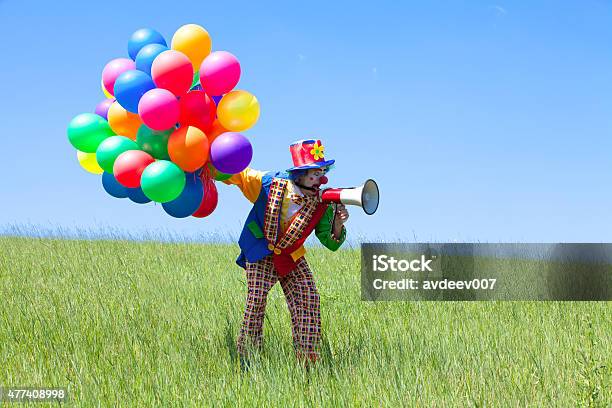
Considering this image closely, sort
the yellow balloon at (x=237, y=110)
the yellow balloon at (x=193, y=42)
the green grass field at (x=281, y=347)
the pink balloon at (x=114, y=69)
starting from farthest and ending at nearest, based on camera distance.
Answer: the pink balloon at (x=114, y=69) → the yellow balloon at (x=193, y=42) → the yellow balloon at (x=237, y=110) → the green grass field at (x=281, y=347)

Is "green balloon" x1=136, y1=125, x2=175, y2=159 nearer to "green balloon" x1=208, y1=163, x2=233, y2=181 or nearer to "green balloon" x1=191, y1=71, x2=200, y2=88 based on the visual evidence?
"green balloon" x1=208, y1=163, x2=233, y2=181

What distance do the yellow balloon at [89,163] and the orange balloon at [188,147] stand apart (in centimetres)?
98

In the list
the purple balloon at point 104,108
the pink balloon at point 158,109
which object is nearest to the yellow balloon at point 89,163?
the purple balloon at point 104,108

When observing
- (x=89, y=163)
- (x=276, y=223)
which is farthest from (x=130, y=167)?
(x=276, y=223)

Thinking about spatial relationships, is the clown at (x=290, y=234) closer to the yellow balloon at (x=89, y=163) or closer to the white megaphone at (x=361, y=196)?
the white megaphone at (x=361, y=196)

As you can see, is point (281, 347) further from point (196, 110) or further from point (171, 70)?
point (171, 70)

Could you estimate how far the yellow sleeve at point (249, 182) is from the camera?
4500 mm

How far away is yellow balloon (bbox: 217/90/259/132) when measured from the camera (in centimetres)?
404

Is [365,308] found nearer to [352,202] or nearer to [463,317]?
[463,317]

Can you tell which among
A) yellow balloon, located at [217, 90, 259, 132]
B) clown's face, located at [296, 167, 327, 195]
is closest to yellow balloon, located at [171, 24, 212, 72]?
yellow balloon, located at [217, 90, 259, 132]

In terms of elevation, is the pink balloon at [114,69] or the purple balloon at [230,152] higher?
the pink balloon at [114,69]

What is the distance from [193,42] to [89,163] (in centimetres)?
131

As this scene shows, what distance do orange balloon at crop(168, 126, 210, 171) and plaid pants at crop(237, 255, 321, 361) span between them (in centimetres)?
98

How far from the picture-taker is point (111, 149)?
13.4 ft
